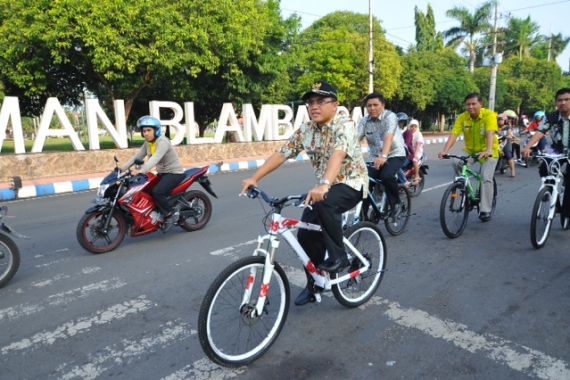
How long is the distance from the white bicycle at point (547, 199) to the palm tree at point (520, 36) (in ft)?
186

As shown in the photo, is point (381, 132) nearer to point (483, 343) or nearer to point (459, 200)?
point (459, 200)

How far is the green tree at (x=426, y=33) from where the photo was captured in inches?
2127

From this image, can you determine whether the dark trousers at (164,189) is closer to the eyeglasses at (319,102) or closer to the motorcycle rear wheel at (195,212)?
the motorcycle rear wheel at (195,212)

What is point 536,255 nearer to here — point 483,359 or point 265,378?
point 483,359

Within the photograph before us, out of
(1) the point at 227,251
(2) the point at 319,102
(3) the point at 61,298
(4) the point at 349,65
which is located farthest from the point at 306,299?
(4) the point at 349,65

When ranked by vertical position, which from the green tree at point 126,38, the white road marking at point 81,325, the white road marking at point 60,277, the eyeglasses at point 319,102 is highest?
the green tree at point 126,38

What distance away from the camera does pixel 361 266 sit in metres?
3.62

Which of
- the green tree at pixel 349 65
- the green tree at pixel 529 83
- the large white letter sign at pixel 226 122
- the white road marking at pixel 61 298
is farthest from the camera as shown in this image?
the green tree at pixel 529 83

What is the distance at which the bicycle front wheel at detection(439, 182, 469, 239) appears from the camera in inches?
216

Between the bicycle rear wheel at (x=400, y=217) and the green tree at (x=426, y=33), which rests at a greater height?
the green tree at (x=426, y=33)

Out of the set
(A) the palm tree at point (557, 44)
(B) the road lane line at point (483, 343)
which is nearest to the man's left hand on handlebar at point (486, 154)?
(B) the road lane line at point (483, 343)

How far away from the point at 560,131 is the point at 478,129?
36.7 inches

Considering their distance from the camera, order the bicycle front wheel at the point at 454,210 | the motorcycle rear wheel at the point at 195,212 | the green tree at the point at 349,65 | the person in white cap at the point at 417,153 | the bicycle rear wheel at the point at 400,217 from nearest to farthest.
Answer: the bicycle front wheel at the point at 454,210
the bicycle rear wheel at the point at 400,217
the motorcycle rear wheel at the point at 195,212
the person in white cap at the point at 417,153
the green tree at the point at 349,65

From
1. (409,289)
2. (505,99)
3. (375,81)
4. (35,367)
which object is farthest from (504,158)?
(505,99)
